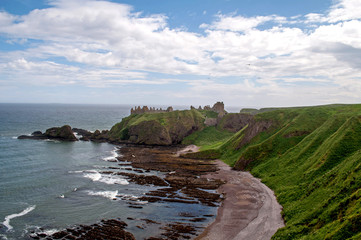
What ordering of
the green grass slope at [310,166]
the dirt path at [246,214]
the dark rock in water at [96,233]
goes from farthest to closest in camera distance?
1. the dirt path at [246,214]
2. the dark rock in water at [96,233]
3. the green grass slope at [310,166]

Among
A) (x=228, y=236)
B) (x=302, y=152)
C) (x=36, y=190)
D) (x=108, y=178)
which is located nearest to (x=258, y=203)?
(x=228, y=236)

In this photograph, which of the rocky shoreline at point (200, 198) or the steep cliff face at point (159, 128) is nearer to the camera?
the rocky shoreline at point (200, 198)

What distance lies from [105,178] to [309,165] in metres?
45.5

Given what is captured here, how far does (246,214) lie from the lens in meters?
41.0

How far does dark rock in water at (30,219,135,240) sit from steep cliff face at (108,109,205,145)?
78009 mm

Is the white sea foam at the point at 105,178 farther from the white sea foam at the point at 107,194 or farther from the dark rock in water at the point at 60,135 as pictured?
the dark rock in water at the point at 60,135

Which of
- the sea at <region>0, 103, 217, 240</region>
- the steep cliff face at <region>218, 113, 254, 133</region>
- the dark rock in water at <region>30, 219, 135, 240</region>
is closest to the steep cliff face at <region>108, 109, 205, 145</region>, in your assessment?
the steep cliff face at <region>218, 113, 254, 133</region>

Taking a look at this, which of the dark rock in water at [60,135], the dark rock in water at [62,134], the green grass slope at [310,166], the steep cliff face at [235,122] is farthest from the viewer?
the steep cliff face at [235,122]

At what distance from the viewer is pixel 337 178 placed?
3647cm

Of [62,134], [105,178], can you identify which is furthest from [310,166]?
[62,134]

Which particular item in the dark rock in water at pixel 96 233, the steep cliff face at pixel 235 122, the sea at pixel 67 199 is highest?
the steep cliff face at pixel 235 122

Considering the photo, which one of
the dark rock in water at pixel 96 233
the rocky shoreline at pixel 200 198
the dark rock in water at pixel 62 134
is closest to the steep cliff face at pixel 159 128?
the dark rock in water at pixel 62 134

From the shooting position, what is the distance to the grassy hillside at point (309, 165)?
28.1m

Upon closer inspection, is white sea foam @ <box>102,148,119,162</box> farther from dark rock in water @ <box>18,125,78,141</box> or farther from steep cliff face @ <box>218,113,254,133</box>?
steep cliff face @ <box>218,113,254,133</box>
